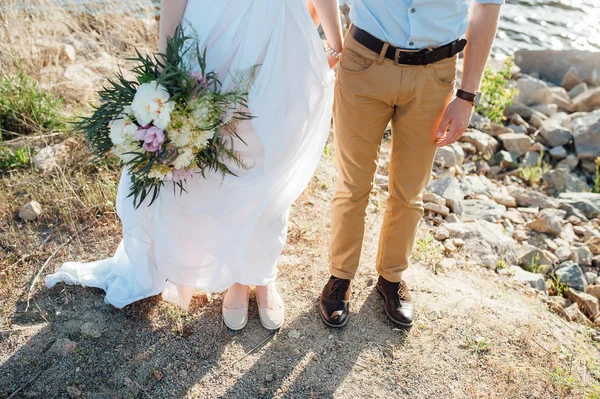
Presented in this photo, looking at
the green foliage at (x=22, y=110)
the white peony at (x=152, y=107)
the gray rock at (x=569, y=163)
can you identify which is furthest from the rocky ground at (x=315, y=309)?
the white peony at (x=152, y=107)

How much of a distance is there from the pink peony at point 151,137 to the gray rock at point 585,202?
155 inches

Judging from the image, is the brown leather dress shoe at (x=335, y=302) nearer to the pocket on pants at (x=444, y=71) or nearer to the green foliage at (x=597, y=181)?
the pocket on pants at (x=444, y=71)

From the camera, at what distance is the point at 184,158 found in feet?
7.11

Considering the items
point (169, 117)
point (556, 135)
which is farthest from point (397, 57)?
point (556, 135)

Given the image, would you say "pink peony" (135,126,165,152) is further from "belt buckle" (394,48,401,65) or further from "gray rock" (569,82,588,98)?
"gray rock" (569,82,588,98)

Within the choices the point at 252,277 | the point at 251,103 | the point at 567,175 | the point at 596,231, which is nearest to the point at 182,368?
the point at 252,277

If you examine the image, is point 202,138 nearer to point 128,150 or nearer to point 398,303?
point 128,150

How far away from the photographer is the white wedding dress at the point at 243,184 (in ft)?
7.59

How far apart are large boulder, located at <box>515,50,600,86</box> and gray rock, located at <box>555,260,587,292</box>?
461cm

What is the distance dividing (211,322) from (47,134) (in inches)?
87.6

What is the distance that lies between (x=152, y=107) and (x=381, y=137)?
45.1 inches

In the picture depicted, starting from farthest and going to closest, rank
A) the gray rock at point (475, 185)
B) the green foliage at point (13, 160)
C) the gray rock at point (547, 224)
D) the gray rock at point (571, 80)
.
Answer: the gray rock at point (571, 80), the gray rock at point (475, 185), the gray rock at point (547, 224), the green foliage at point (13, 160)

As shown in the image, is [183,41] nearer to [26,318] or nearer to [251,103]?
[251,103]

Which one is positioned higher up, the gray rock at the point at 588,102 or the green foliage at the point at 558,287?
the gray rock at the point at 588,102
